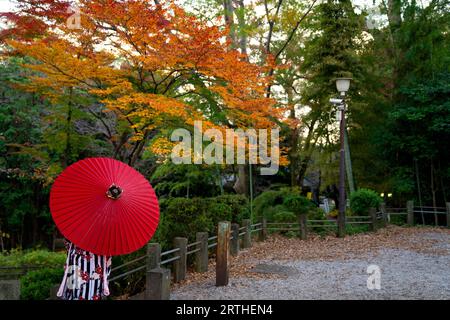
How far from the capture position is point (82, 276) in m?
4.29

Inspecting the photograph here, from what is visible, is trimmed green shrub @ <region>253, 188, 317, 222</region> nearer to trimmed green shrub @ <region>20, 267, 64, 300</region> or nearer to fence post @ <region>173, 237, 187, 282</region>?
fence post @ <region>173, 237, 187, 282</region>

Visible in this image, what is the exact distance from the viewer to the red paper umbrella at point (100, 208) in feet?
13.4

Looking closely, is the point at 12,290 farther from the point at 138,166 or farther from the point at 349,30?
the point at 349,30

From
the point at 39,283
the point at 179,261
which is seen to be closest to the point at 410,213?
the point at 179,261

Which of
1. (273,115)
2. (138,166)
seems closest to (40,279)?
(273,115)

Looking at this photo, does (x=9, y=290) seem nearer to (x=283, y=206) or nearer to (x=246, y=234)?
(x=246, y=234)

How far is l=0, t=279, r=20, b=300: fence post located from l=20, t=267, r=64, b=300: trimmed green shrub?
4.28 metres

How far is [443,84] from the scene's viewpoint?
15.6 meters

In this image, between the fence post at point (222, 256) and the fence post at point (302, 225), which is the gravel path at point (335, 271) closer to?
the fence post at point (222, 256)

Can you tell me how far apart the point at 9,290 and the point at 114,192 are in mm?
1297

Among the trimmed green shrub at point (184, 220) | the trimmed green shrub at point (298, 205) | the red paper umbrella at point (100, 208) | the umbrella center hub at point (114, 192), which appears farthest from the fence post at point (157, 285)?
the trimmed green shrub at point (298, 205)

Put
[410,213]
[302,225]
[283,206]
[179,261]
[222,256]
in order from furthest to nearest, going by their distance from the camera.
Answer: [410,213] < [283,206] < [302,225] < [179,261] < [222,256]

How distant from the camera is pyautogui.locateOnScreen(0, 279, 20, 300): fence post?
359cm

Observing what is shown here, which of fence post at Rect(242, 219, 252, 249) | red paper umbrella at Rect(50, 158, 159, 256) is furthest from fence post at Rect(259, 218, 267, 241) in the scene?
red paper umbrella at Rect(50, 158, 159, 256)
